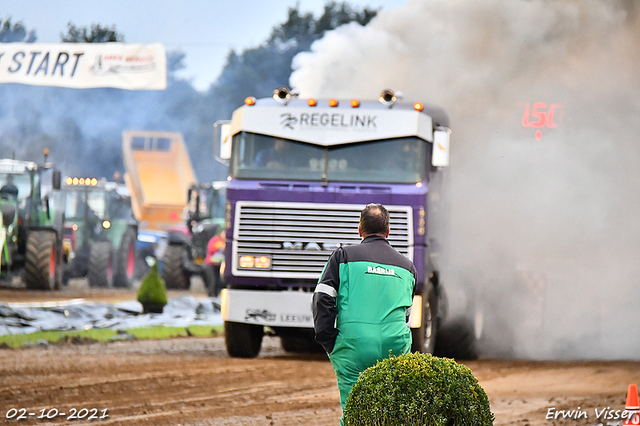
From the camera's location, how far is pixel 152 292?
61.6ft

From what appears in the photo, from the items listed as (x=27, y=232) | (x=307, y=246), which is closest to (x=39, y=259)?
(x=27, y=232)

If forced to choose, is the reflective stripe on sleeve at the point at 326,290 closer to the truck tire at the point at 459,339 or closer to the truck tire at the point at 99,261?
the truck tire at the point at 459,339

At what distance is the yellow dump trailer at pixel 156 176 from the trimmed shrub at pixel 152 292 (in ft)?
57.4

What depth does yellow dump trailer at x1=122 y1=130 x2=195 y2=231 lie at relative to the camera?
→ 37156 mm

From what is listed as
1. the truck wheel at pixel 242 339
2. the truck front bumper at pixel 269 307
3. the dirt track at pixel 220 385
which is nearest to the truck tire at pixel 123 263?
the dirt track at pixel 220 385

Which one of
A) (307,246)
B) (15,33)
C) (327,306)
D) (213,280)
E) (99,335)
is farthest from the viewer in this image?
(15,33)

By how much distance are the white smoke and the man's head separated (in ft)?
26.8

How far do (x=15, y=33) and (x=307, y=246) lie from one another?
27.1m

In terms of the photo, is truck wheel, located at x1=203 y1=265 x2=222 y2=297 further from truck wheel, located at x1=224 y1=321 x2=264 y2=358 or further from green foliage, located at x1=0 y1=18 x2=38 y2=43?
green foliage, located at x1=0 y1=18 x2=38 y2=43

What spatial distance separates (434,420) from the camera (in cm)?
532

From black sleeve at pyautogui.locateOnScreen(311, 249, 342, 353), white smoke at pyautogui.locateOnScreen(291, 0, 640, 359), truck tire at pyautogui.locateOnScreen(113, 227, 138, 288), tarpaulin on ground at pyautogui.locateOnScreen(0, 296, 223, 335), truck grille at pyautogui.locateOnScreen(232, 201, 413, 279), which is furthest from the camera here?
truck tire at pyautogui.locateOnScreen(113, 227, 138, 288)

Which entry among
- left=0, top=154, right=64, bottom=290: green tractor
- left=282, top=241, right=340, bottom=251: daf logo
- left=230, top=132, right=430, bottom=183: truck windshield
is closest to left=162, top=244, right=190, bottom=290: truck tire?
left=0, top=154, right=64, bottom=290: green tractor

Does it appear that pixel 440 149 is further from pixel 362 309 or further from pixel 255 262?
pixel 362 309

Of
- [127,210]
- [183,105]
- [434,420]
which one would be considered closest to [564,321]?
[434,420]
